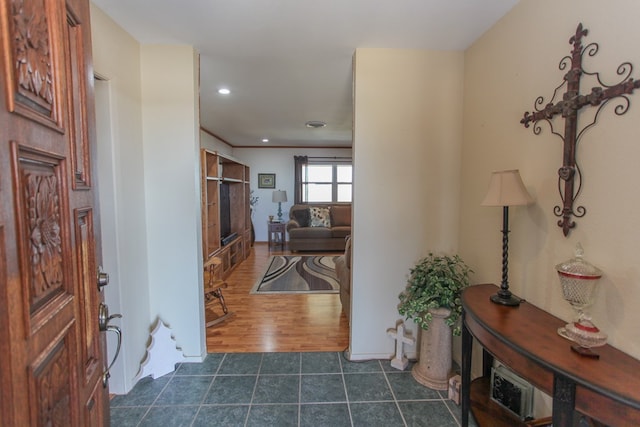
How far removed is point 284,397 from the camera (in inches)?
76.4

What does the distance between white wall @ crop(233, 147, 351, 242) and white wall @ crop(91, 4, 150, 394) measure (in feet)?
16.7

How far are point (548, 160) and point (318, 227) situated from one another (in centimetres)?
521

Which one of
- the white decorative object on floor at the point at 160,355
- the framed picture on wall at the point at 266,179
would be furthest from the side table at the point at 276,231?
the white decorative object on floor at the point at 160,355

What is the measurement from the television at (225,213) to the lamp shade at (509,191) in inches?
153

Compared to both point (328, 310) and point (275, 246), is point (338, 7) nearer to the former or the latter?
point (328, 310)

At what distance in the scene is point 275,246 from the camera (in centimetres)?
684

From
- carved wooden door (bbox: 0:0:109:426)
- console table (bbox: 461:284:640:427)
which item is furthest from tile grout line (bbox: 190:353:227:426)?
console table (bbox: 461:284:640:427)

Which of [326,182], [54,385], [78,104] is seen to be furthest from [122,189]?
[326,182]

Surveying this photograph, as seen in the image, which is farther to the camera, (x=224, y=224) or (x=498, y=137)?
(x=224, y=224)

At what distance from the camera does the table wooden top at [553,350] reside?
0.87 metres

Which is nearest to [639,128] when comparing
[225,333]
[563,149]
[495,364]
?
[563,149]

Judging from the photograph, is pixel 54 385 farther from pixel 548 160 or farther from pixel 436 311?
pixel 548 160

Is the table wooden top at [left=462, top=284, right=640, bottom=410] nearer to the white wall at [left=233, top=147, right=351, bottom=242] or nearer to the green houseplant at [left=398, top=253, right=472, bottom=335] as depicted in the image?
the green houseplant at [left=398, top=253, right=472, bottom=335]

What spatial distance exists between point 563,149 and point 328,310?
104 inches
